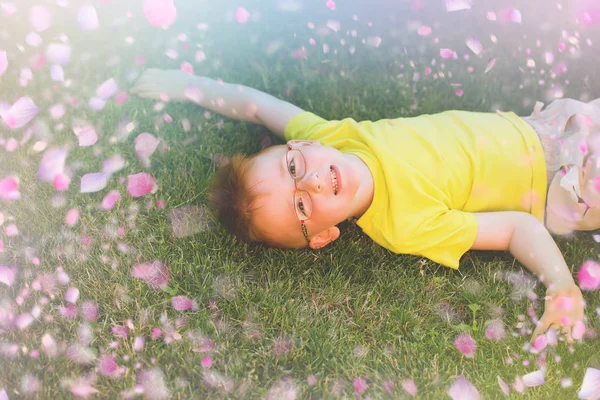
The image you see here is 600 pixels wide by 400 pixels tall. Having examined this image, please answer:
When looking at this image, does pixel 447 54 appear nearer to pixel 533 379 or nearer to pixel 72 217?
pixel 533 379

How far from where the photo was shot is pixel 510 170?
2846mm

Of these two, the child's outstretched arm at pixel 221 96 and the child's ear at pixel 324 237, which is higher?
the child's outstretched arm at pixel 221 96

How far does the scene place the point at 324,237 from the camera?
273cm

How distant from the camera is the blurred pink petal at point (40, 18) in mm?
3961

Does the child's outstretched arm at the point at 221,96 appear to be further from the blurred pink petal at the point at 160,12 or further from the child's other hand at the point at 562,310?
the child's other hand at the point at 562,310

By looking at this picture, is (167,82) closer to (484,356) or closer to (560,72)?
(484,356)

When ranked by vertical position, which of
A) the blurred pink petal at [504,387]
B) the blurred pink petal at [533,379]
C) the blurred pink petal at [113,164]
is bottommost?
the blurred pink petal at [113,164]

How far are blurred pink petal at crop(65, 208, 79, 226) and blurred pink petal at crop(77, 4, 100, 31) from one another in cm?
181

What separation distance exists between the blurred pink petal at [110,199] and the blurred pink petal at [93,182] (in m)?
0.07

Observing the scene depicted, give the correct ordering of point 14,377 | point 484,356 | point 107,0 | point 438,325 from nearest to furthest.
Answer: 1. point 14,377
2. point 484,356
3. point 438,325
4. point 107,0

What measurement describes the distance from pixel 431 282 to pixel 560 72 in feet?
6.86

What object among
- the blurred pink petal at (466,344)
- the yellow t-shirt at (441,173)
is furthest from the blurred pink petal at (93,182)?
the blurred pink petal at (466,344)

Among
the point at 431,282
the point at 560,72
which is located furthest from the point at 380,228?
the point at 560,72

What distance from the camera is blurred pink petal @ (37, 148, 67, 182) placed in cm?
293
